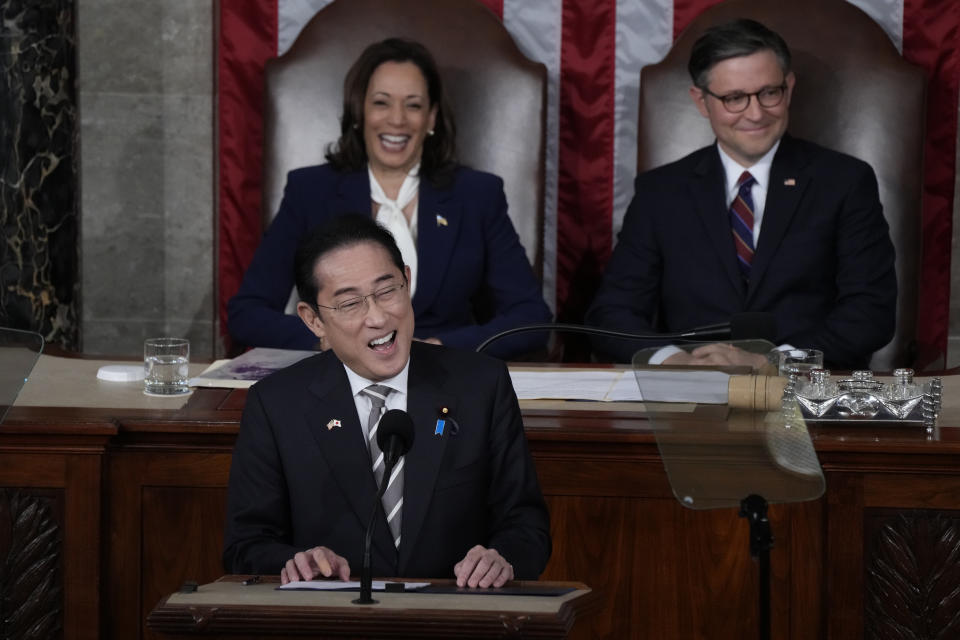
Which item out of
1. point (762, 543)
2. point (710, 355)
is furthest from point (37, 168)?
point (762, 543)

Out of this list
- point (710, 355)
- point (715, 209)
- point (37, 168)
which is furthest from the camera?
point (37, 168)

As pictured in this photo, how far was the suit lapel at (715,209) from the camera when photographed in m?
4.01

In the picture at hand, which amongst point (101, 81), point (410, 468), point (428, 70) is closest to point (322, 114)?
point (428, 70)

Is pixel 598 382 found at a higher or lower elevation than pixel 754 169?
lower

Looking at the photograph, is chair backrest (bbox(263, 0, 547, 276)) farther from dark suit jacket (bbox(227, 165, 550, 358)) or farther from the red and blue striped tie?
the red and blue striped tie

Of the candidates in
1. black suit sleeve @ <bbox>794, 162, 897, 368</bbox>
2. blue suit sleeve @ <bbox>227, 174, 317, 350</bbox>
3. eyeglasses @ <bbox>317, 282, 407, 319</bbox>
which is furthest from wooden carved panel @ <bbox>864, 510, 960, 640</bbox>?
blue suit sleeve @ <bbox>227, 174, 317, 350</bbox>

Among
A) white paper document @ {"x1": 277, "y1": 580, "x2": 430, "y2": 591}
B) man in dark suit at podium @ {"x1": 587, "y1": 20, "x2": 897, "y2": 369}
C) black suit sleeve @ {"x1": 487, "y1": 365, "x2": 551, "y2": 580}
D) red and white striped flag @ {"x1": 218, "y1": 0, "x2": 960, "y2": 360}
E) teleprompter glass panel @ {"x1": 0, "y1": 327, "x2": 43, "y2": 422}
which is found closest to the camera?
white paper document @ {"x1": 277, "y1": 580, "x2": 430, "y2": 591}

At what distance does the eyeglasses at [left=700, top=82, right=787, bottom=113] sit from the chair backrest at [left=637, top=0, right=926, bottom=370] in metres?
0.37

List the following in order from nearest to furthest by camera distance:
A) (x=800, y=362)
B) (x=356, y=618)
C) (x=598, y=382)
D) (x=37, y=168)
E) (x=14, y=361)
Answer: (x=356, y=618), (x=14, y=361), (x=800, y=362), (x=598, y=382), (x=37, y=168)

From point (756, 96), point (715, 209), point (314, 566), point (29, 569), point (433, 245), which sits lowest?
point (29, 569)

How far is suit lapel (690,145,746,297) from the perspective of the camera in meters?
4.01

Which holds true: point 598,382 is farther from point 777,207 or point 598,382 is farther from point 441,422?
point 777,207

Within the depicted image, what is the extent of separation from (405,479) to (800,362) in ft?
3.14

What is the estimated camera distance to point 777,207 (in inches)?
158
